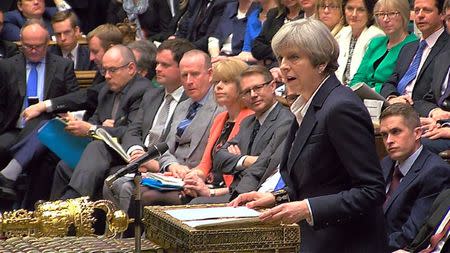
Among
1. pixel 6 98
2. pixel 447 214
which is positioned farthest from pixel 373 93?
pixel 6 98

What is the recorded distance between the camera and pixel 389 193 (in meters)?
6.68

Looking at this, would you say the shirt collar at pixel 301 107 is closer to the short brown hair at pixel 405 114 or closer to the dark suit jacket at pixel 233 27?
the short brown hair at pixel 405 114

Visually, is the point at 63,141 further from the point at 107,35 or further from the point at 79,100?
the point at 107,35

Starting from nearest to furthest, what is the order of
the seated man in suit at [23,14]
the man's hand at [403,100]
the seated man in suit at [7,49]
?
the man's hand at [403,100] < the seated man in suit at [7,49] < the seated man in suit at [23,14]

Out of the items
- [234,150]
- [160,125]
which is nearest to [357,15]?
[160,125]

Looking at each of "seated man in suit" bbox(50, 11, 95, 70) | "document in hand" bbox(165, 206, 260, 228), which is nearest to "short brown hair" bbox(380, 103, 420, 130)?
"document in hand" bbox(165, 206, 260, 228)

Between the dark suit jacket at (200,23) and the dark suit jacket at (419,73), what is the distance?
8.83ft

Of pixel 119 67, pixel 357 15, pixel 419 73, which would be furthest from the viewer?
pixel 119 67

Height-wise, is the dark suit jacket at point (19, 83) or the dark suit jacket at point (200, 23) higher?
the dark suit jacket at point (200, 23)

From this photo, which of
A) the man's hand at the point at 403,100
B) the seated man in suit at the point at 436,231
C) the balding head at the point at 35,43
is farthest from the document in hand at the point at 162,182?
the balding head at the point at 35,43

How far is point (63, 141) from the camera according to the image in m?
9.46

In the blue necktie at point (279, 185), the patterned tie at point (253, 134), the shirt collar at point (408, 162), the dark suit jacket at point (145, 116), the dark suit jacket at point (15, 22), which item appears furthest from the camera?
the dark suit jacket at point (15, 22)

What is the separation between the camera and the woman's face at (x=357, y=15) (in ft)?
28.7

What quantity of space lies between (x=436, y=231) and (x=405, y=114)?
997mm
